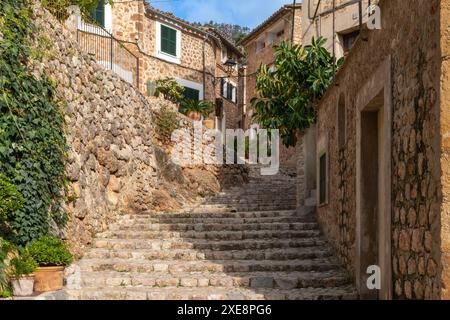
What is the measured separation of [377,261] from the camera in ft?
20.5

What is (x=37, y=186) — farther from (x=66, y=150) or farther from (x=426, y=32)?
(x=426, y=32)

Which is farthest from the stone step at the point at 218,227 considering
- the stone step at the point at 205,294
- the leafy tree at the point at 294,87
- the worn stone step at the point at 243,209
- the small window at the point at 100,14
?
the small window at the point at 100,14

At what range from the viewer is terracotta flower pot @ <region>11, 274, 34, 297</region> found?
6.21 meters

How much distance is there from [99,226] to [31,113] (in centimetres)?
326

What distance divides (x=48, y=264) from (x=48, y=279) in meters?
0.19

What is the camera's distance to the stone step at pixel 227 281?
7.17 m

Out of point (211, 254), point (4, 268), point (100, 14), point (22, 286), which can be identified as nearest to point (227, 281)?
point (211, 254)

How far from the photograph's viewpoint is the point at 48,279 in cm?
664

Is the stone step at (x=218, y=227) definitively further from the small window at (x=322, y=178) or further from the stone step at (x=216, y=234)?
the small window at (x=322, y=178)

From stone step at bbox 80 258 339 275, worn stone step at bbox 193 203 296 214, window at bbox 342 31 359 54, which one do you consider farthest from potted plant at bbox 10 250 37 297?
window at bbox 342 31 359 54

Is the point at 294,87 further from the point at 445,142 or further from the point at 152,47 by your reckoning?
the point at 152,47

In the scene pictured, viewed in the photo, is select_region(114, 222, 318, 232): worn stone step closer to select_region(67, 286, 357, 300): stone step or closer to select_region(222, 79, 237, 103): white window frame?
select_region(67, 286, 357, 300): stone step
